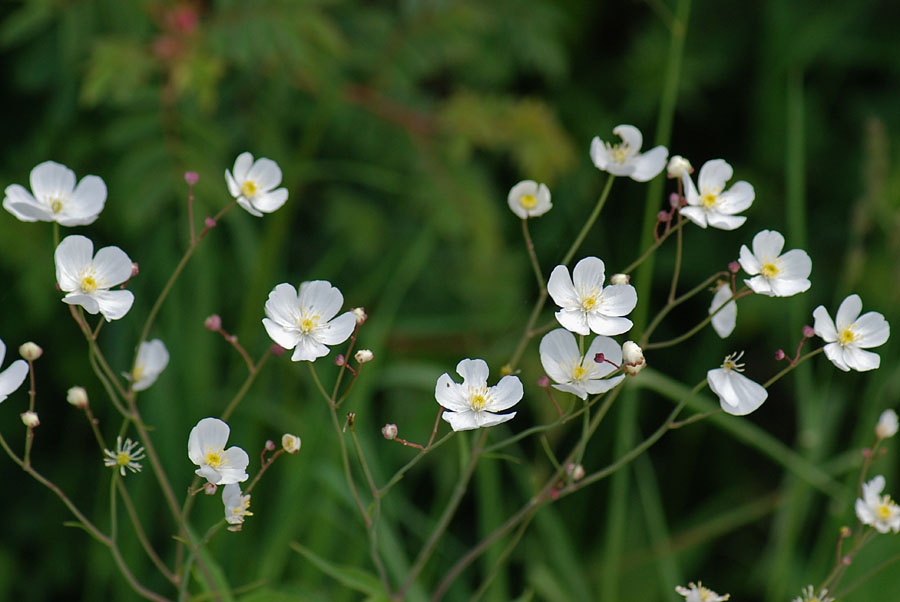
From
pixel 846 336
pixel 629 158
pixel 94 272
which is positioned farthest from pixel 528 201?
pixel 94 272

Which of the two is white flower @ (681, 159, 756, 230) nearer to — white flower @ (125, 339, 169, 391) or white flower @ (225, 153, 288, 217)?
white flower @ (225, 153, 288, 217)

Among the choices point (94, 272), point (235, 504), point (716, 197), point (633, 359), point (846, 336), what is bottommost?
point (235, 504)

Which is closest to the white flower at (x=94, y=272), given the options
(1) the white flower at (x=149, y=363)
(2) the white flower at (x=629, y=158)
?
(1) the white flower at (x=149, y=363)

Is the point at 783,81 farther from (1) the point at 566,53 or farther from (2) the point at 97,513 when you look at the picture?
(2) the point at 97,513

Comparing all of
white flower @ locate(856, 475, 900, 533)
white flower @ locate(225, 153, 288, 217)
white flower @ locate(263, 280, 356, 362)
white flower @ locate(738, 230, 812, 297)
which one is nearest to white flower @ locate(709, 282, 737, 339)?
white flower @ locate(738, 230, 812, 297)

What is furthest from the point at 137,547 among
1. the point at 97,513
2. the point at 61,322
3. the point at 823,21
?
the point at 823,21

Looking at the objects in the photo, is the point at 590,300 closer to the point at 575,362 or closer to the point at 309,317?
the point at 575,362
